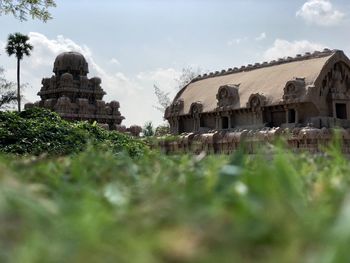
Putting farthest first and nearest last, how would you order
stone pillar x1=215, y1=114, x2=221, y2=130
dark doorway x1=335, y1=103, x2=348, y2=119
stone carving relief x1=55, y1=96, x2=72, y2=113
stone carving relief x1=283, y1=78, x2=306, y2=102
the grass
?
1. stone carving relief x1=55, y1=96, x2=72, y2=113
2. stone pillar x1=215, y1=114, x2=221, y2=130
3. dark doorway x1=335, y1=103, x2=348, y2=119
4. stone carving relief x1=283, y1=78, x2=306, y2=102
5. the grass

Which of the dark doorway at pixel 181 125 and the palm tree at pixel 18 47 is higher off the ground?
the palm tree at pixel 18 47

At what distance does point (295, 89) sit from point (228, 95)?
4567 millimetres

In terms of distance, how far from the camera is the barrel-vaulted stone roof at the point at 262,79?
81.1 feet

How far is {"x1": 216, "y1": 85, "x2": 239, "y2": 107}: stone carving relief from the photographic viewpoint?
2701 cm

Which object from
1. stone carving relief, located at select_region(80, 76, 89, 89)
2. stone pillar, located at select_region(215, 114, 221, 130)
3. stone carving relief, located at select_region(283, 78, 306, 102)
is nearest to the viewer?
stone carving relief, located at select_region(283, 78, 306, 102)

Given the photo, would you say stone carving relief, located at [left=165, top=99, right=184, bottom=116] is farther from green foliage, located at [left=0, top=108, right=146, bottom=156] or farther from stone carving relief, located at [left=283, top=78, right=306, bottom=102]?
green foliage, located at [left=0, top=108, right=146, bottom=156]

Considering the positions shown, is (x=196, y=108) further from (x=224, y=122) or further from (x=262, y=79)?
(x=262, y=79)

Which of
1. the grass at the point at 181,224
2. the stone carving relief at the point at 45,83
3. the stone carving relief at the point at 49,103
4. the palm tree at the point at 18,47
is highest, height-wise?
the palm tree at the point at 18,47

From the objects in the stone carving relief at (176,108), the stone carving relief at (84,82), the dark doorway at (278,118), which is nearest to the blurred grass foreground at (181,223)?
the dark doorway at (278,118)

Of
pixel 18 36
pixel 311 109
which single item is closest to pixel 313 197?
pixel 311 109

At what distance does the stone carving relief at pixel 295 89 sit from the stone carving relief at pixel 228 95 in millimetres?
3709

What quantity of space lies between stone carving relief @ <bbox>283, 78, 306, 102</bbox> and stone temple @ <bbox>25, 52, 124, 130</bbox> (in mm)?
11778

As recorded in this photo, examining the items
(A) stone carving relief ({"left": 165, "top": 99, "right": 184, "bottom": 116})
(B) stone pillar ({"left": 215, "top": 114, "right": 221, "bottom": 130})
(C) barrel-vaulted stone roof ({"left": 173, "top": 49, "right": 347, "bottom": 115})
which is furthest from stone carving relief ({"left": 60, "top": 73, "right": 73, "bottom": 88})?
(B) stone pillar ({"left": 215, "top": 114, "right": 221, "bottom": 130})

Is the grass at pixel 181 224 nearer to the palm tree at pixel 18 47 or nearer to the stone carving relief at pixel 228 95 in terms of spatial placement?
the stone carving relief at pixel 228 95
